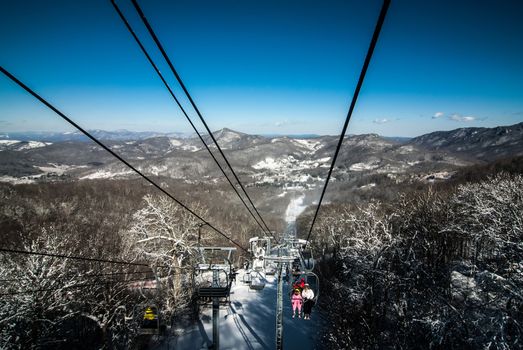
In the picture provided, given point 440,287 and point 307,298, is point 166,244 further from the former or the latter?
point 440,287

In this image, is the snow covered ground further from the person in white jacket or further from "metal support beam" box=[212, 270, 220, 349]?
the person in white jacket

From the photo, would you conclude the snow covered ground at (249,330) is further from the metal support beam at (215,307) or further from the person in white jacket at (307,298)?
the person in white jacket at (307,298)

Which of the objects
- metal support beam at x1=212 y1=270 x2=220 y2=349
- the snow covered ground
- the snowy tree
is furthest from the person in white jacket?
the snowy tree

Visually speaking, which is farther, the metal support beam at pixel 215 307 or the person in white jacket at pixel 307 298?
the metal support beam at pixel 215 307

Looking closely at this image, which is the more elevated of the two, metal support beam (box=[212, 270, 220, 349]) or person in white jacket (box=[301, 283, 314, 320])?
person in white jacket (box=[301, 283, 314, 320])

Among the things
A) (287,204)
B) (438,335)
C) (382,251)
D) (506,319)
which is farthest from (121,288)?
(287,204)

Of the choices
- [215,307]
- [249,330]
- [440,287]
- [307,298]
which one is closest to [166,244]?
[249,330]

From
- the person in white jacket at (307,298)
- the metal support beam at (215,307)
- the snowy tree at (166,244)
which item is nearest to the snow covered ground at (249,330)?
the snowy tree at (166,244)

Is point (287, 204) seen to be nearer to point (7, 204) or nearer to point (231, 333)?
point (7, 204)

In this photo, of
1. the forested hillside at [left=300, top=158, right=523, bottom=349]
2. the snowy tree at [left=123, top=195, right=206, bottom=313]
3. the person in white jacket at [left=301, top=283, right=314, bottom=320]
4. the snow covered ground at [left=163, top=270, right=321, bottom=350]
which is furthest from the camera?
the snowy tree at [left=123, top=195, right=206, bottom=313]
